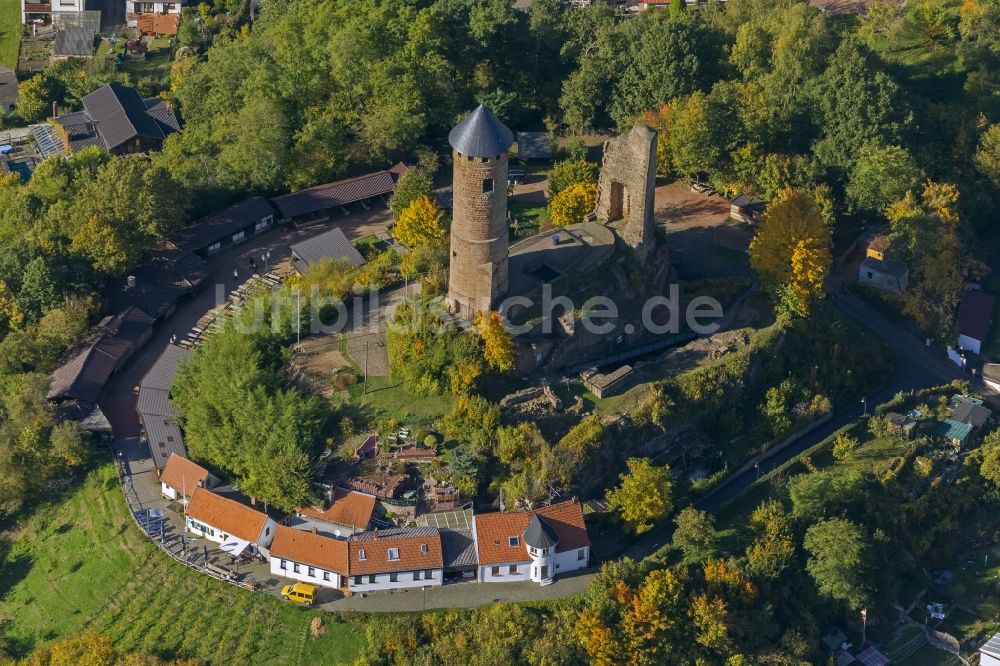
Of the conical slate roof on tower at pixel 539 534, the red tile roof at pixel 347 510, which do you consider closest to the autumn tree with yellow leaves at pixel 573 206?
the conical slate roof on tower at pixel 539 534

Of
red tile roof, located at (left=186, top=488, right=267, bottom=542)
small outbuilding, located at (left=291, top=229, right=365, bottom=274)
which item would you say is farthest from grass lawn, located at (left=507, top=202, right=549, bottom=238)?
red tile roof, located at (left=186, top=488, right=267, bottom=542)

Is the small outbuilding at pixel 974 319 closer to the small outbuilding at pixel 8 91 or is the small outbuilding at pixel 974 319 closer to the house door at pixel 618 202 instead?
the house door at pixel 618 202

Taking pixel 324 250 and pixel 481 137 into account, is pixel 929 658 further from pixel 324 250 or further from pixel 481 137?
pixel 324 250

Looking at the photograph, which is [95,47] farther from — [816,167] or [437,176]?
[816,167]

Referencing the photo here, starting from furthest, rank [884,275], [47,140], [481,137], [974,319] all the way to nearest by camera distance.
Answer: [47,140], [884,275], [974,319], [481,137]

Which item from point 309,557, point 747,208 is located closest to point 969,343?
point 747,208
